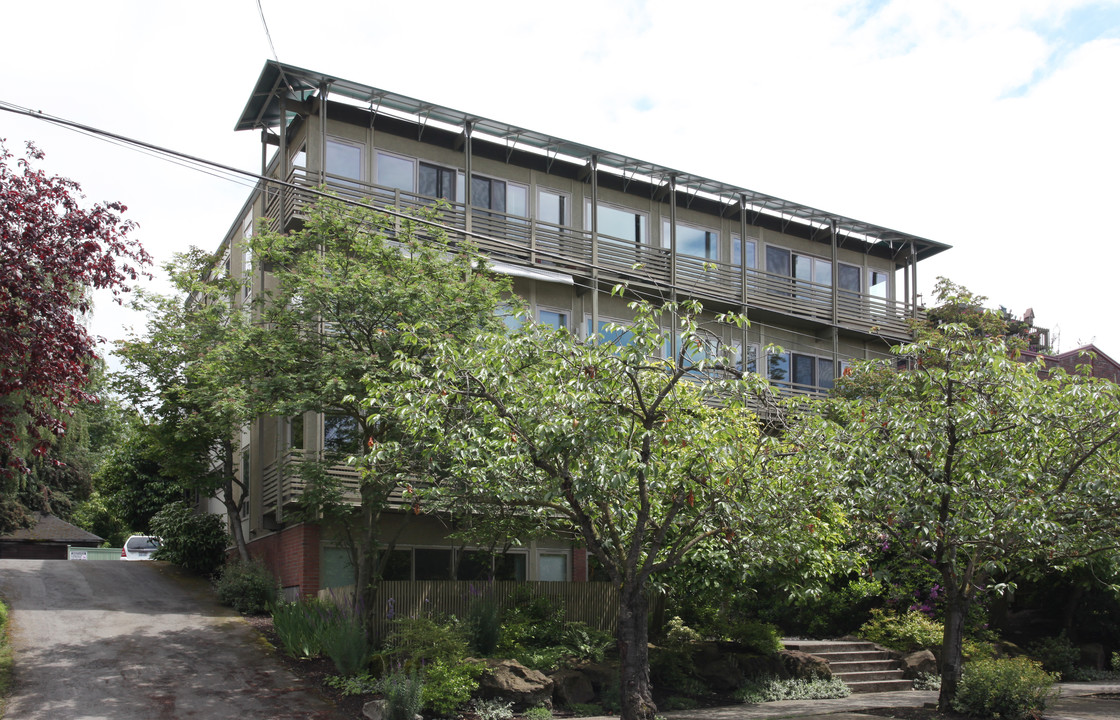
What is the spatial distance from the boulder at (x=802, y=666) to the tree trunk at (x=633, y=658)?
20.1 feet

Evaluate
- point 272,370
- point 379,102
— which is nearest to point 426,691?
point 272,370

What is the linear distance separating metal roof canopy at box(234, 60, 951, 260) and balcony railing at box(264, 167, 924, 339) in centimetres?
173

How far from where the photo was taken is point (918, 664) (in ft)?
61.5

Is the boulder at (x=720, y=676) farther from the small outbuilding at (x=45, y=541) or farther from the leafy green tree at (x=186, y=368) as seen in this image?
the small outbuilding at (x=45, y=541)

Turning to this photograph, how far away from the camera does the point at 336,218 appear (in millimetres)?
16875

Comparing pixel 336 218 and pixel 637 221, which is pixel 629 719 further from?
pixel 637 221

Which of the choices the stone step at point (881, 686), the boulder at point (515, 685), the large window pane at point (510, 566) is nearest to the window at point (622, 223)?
the large window pane at point (510, 566)

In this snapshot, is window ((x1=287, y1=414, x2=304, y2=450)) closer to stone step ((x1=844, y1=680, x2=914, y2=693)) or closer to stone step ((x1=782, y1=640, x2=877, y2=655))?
stone step ((x1=782, y1=640, x2=877, y2=655))

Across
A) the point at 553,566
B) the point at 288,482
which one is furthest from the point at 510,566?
the point at 288,482

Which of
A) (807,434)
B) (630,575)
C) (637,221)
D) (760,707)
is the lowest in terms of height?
(760,707)

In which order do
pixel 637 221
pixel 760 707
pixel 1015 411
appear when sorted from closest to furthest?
pixel 1015 411 < pixel 760 707 < pixel 637 221

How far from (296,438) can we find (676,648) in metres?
9.30

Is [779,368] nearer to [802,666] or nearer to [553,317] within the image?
[553,317]

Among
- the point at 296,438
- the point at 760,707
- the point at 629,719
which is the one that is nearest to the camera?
the point at 629,719
